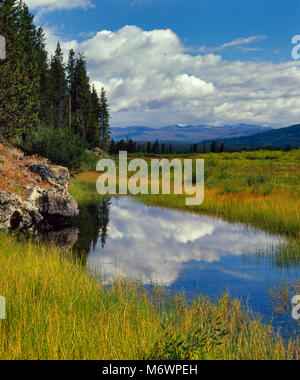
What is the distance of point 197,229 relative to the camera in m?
17.6

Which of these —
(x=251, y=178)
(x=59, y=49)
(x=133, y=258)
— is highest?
(x=59, y=49)

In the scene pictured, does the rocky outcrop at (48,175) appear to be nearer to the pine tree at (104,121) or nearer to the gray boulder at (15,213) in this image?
the gray boulder at (15,213)

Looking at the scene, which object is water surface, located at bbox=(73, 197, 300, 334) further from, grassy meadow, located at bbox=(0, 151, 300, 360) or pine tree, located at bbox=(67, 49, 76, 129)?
pine tree, located at bbox=(67, 49, 76, 129)

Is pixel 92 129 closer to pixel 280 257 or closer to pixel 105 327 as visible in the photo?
pixel 280 257

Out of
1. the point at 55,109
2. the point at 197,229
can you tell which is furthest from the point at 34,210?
the point at 55,109

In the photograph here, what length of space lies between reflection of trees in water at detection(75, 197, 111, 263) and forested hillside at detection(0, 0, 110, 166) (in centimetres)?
779

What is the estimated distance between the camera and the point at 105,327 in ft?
17.9

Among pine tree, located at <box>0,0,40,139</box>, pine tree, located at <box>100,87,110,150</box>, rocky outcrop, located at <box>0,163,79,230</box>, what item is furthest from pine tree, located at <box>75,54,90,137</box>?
rocky outcrop, located at <box>0,163,79,230</box>

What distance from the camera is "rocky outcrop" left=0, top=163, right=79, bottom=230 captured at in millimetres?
14079

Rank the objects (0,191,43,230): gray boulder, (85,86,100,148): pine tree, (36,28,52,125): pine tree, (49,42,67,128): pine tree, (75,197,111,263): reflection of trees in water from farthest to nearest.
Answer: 1. (85,86,100,148): pine tree
2. (49,42,67,128): pine tree
3. (36,28,52,125): pine tree
4. (75,197,111,263): reflection of trees in water
5. (0,191,43,230): gray boulder

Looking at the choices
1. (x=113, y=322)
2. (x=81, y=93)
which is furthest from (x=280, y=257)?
(x=81, y=93)
